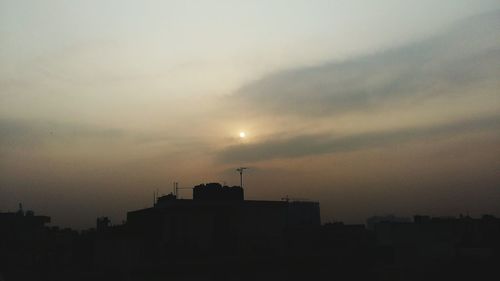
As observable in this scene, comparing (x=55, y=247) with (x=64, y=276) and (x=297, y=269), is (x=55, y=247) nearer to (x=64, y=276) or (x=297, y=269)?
(x=64, y=276)

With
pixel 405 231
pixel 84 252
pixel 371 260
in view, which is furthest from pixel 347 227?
pixel 84 252

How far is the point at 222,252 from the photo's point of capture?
4119 cm

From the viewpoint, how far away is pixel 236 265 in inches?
1459

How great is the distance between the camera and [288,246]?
47062mm

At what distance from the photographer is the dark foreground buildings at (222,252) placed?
37375 mm

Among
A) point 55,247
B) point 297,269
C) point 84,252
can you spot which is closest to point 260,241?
point 297,269

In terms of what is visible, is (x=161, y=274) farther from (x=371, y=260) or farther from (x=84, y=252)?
(x=84, y=252)

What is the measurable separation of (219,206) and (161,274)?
8.83 meters

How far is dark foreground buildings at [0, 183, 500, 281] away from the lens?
37.4 meters

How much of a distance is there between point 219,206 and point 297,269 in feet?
27.5

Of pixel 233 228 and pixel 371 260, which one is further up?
pixel 233 228

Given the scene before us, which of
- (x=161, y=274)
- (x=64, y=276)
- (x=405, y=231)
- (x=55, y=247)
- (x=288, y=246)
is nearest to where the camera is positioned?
(x=161, y=274)

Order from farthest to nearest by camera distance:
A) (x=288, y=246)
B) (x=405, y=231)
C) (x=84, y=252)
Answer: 1. (x=405, y=231)
2. (x=84, y=252)
3. (x=288, y=246)

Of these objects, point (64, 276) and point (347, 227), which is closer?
point (64, 276)
